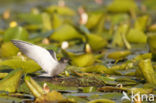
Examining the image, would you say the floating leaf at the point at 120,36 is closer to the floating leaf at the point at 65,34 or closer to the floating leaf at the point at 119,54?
the floating leaf at the point at 65,34

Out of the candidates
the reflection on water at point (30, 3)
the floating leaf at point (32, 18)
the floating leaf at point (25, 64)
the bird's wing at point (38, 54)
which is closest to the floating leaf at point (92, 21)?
the floating leaf at point (32, 18)

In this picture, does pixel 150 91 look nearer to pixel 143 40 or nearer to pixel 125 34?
pixel 125 34

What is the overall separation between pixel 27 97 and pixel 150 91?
0.83m

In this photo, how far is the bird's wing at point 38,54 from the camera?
2812 mm

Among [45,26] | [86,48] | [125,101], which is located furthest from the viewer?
[45,26]

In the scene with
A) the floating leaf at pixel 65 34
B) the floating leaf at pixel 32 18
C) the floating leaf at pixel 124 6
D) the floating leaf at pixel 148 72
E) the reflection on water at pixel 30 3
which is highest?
the reflection on water at pixel 30 3

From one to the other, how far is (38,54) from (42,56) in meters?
0.03

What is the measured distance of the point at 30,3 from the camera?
33.7ft

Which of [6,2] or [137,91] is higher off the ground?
[6,2]

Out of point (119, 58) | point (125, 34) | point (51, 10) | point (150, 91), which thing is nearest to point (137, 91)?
point (150, 91)

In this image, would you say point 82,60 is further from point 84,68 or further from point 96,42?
point 96,42

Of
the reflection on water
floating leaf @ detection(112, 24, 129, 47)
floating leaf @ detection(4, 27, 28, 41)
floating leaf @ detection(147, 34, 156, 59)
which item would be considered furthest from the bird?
the reflection on water

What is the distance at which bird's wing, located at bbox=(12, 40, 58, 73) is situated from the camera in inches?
111

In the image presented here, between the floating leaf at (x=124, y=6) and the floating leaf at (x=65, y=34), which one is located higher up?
the floating leaf at (x=124, y=6)
